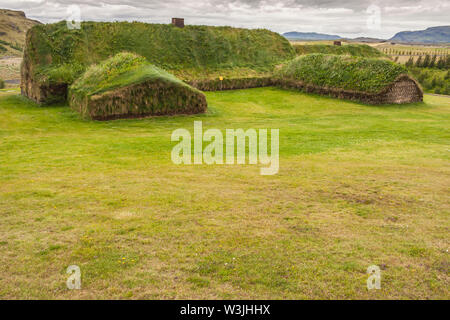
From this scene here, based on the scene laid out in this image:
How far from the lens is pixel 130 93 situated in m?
25.5

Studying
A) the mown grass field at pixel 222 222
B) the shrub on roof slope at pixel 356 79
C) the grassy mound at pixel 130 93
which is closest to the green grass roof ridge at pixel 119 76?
the grassy mound at pixel 130 93

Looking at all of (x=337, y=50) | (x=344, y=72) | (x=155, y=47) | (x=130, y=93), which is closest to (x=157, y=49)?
(x=155, y=47)

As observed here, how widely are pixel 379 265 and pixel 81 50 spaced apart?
38.2m

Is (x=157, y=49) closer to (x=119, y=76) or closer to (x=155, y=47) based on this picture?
(x=155, y=47)

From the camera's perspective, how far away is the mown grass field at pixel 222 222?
6.02m

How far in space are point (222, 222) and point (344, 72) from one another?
33171mm

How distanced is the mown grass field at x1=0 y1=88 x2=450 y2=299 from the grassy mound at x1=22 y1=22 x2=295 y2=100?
785 inches

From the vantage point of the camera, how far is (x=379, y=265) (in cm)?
654

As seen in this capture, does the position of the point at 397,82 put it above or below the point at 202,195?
above

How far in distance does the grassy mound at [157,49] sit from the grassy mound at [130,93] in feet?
24.0

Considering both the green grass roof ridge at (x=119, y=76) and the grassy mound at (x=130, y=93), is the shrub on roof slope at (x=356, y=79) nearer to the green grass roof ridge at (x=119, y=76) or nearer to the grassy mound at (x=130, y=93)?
the grassy mound at (x=130, y=93)

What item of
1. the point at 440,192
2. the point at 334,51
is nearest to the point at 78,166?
the point at 440,192

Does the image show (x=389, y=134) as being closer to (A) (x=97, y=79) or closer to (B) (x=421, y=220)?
(B) (x=421, y=220)

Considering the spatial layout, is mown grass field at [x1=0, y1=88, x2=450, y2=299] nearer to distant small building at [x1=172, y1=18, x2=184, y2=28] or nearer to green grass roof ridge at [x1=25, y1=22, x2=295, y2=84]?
green grass roof ridge at [x1=25, y1=22, x2=295, y2=84]
